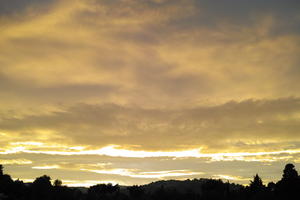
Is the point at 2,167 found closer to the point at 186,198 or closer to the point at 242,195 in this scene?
the point at 186,198

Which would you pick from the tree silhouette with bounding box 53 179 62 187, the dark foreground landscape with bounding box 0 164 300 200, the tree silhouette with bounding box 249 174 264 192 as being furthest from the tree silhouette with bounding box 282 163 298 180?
the tree silhouette with bounding box 53 179 62 187

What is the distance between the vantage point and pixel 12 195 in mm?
91875

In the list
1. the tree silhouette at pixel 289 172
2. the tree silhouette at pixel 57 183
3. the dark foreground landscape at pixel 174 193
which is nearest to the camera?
the dark foreground landscape at pixel 174 193

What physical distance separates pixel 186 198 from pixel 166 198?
22.3ft

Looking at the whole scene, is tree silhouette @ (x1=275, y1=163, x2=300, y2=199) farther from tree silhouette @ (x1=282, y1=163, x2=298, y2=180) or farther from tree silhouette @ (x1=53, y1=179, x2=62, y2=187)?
tree silhouette @ (x1=53, y1=179, x2=62, y2=187)

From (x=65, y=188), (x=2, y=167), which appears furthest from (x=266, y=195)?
(x=2, y=167)

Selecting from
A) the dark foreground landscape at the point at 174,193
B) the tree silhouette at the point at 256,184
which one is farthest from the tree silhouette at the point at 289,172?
the tree silhouette at the point at 256,184

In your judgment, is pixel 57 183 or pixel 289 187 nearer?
pixel 289 187

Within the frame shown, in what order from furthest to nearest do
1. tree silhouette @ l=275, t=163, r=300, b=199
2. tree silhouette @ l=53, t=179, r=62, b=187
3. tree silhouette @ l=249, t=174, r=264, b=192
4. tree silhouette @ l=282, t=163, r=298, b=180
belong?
tree silhouette @ l=53, t=179, r=62, b=187, tree silhouette @ l=249, t=174, r=264, b=192, tree silhouette @ l=282, t=163, r=298, b=180, tree silhouette @ l=275, t=163, r=300, b=199

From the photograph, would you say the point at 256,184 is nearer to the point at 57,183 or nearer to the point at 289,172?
the point at 289,172

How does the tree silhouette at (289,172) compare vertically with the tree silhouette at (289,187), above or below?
above

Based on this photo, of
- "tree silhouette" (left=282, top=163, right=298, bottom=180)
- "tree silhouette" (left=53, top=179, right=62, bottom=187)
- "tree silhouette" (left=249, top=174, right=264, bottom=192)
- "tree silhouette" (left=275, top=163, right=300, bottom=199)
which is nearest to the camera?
"tree silhouette" (left=275, top=163, right=300, bottom=199)

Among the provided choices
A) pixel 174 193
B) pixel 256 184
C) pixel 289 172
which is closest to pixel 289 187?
pixel 289 172

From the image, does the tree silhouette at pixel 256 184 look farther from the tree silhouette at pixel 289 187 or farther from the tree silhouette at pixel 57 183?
the tree silhouette at pixel 57 183
